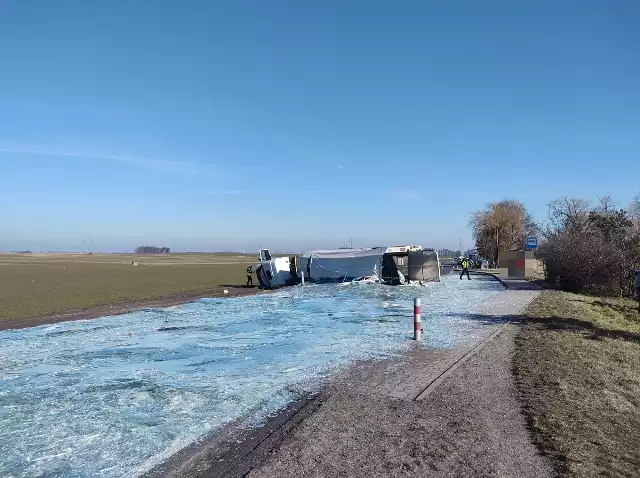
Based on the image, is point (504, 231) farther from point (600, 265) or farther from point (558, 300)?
point (558, 300)

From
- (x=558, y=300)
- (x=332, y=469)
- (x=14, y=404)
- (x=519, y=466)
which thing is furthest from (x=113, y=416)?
(x=558, y=300)

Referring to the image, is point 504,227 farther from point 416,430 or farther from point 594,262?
point 416,430

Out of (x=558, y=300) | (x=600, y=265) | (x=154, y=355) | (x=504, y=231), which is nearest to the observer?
(x=154, y=355)

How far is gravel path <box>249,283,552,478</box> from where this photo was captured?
16.0ft

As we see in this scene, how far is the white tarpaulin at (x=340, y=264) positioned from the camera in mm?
30891

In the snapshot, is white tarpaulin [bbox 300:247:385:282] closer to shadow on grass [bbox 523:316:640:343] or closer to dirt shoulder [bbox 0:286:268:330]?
dirt shoulder [bbox 0:286:268:330]

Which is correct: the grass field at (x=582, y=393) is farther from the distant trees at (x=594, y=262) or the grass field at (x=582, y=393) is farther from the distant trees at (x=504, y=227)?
the distant trees at (x=504, y=227)

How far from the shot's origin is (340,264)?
31859 millimetres

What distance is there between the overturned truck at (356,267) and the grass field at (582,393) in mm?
16670

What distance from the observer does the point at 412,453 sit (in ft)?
17.1

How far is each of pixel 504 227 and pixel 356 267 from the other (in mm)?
49604

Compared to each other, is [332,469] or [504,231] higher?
[504,231]

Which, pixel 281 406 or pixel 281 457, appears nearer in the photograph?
pixel 281 457

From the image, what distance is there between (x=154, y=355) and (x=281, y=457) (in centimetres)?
607
